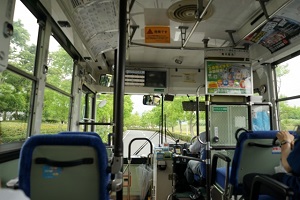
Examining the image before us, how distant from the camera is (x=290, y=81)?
3.21m

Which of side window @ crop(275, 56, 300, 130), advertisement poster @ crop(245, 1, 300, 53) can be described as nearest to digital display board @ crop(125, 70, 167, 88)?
advertisement poster @ crop(245, 1, 300, 53)

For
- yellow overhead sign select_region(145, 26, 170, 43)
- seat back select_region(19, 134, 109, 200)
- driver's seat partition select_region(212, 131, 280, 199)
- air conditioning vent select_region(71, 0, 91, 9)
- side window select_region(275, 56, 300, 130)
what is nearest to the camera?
seat back select_region(19, 134, 109, 200)

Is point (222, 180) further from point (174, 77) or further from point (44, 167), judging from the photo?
point (174, 77)

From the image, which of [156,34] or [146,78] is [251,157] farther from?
[146,78]

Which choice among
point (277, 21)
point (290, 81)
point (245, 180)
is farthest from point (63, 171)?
point (290, 81)

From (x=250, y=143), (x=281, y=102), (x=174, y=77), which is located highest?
(x=174, y=77)

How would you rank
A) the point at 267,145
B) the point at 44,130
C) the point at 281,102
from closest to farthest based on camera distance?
the point at 267,145
the point at 44,130
the point at 281,102

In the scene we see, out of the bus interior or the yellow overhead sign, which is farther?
the yellow overhead sign

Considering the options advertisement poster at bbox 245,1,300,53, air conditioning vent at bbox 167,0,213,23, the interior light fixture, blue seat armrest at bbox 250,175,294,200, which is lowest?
blue seat armrest at bbox 250,175,294,200

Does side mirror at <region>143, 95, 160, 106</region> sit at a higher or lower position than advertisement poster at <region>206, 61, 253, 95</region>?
lower

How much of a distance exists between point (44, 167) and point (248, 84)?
3086 millimetres

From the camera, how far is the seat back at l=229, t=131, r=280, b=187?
Answer: 178 cm

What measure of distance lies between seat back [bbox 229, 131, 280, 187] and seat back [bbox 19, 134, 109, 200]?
126cm

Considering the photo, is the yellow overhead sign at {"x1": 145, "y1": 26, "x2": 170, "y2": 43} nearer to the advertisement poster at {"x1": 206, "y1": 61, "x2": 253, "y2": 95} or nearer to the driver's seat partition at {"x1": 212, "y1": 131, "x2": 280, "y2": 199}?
the advertisement poster at {"x1": 206, "y1": 61, "x2": 253, "y2": 95}
